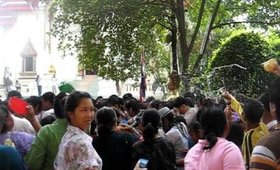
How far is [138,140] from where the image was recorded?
5.55m

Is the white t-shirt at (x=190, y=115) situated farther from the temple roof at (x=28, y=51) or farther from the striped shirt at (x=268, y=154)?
the temple roof at (x=28, y=51)

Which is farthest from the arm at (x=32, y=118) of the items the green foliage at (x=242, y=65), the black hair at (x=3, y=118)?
the green foliage at (x=242, y=65)

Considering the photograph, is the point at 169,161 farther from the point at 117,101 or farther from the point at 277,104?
the point at 117,101

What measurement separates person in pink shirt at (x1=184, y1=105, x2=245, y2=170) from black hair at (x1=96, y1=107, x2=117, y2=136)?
1389 mm

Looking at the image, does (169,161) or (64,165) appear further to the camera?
(169,161)

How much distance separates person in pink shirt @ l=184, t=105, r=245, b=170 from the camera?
373 cm

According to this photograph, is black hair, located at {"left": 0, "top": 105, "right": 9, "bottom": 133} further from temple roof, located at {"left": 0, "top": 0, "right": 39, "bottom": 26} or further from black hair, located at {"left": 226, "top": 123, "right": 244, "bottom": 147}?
temple roof, located at {"left": 0, "top": 0, "right": 39, "bottom": 26}

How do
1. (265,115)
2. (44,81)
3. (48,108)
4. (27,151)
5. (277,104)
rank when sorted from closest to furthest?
(277,104)
(27,151)
(265,115)
(48,108)
(44,81)

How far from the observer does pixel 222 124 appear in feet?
13.1

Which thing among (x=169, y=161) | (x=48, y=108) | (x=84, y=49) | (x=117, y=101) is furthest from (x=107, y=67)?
(x=169, y=161)

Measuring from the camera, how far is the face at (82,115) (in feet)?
13.4

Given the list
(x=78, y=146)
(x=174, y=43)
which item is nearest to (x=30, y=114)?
(x=78, y=146)

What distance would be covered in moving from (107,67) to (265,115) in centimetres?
1330

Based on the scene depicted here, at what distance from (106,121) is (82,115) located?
1.12 meters
